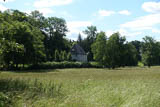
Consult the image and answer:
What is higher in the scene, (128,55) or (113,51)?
(113,51)

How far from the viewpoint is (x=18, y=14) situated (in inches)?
377

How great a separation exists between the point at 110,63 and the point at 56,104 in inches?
1877

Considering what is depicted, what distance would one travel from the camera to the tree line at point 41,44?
10.9 m

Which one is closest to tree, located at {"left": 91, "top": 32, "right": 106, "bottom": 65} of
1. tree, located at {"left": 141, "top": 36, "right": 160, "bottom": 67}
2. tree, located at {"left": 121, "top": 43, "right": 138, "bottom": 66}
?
tree, located at {"left": 121, "top": 43, "right": 138, "bottom": 66}

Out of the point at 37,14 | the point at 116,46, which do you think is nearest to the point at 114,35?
the point at 116,46

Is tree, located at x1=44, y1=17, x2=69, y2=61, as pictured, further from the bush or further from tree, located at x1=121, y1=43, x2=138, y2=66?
tree, located at x1=121, y1=43, x2=138, y2=66

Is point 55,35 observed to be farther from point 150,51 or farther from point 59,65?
point 150,51

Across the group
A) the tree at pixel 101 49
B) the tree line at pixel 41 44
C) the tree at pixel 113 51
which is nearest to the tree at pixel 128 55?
the tree line at pixel 41 44

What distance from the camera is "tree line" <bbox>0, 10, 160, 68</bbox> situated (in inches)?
430

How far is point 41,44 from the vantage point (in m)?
55.3

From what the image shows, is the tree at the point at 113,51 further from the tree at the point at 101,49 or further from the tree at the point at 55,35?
the tree at the point at 55,35

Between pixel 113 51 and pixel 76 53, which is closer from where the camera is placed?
pixel 113 51

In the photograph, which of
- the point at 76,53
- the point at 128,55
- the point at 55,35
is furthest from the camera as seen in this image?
the point at 76,53

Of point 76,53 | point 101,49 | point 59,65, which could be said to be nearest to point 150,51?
point 101,49
